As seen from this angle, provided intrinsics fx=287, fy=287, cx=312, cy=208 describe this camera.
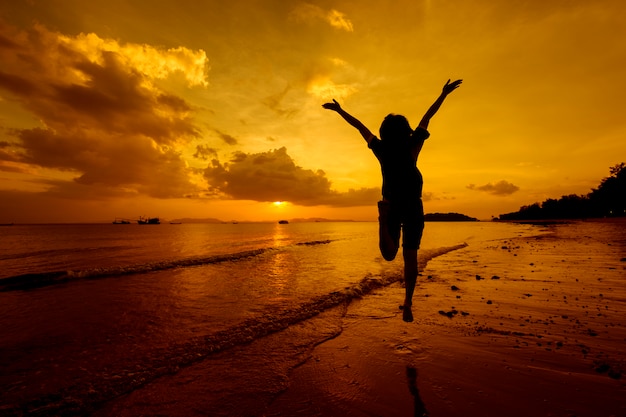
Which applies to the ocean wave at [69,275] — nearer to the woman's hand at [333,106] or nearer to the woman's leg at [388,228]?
the woman's hand at [333,106]

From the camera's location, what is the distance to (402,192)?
14.0ft

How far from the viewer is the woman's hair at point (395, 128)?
14.2ft

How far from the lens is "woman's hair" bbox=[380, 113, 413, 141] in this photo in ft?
14.2

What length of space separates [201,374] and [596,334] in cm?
633

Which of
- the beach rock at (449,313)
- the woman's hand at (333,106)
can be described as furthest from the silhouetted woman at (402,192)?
the beach rock at (449,313)

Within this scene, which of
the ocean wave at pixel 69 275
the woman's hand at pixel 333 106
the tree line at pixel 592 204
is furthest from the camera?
the tree line at pixel 592 204

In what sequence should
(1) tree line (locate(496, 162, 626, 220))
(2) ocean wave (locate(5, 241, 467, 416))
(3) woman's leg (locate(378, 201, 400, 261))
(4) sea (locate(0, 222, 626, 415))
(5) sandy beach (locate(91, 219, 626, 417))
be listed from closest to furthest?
(5) sandy beach (locate(91, 219, 626, 417)) → (2) ocean wave (locate(5, 241, 467, 416)) → (4) sea (locate(0, 222, 626, 415)) → (3) woman's leg (locate(378, 201, 400, 261)) → (1) tree line (locate(496, 162, 626, 220))

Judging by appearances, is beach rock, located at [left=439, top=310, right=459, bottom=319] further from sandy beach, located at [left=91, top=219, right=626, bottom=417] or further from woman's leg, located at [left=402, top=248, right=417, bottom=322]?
woman's leg, located at [left=402, top=248, right=417, bottom=322]

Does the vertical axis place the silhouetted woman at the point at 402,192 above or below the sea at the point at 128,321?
above

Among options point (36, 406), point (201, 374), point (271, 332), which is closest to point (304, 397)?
point (201, 374)

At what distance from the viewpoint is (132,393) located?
3674 millimetres

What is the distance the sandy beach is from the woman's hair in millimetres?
3322

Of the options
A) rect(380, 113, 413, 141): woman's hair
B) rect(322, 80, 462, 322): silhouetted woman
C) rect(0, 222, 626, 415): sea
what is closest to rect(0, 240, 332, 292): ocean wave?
rect(0, 222, 626, 415): sea

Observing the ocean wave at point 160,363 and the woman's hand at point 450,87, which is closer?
the ocean wave at point 160,363
